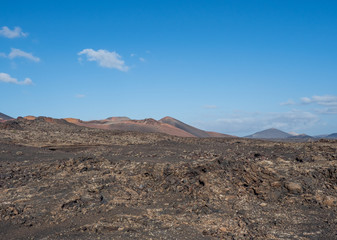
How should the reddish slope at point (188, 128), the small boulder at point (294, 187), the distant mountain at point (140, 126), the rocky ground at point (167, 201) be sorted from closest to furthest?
the rocky ground at point (167, 201) < the small boulder at point (294, 187) < the distant mountain at point (140, 126) < the reddish slope at point (188, 128)

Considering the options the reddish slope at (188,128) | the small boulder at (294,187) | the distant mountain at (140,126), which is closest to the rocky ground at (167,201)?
the small boulder at (294,187)

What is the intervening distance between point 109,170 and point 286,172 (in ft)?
14.0

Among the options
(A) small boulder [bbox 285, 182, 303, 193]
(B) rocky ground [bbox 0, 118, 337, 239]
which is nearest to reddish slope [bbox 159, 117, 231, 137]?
(B) rocky ground [bbox 0, 118, 337, 239]

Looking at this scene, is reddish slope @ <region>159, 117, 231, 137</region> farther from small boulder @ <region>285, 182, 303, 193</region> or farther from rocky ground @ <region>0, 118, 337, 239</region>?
small boulder @ <region>285, 182, 303, 193</region>

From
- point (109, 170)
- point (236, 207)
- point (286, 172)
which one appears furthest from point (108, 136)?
point (236, 207)

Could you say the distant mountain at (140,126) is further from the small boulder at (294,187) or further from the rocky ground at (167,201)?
the small boulder at (294,187)

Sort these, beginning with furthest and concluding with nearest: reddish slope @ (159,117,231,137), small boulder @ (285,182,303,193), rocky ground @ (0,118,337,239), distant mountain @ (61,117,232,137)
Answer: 1. reddish slope @ (159,117,231,137)
2. distant mountain @ (61,117,232,137)
3. small boulder @ (285,182,303,193)
4. rocky ground @ (0,118,337,239)

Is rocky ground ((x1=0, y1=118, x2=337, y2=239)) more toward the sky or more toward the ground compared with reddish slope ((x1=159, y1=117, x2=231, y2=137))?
more toward the ground

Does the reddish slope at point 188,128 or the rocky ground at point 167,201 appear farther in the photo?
the reddish slope at point 188,128

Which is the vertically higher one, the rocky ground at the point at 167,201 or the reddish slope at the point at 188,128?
the reddish slope at the point at 188,128

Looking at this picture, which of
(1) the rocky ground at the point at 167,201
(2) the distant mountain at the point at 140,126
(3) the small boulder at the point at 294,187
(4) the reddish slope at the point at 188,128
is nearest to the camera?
(1) the rocky ground at the point at 167,201

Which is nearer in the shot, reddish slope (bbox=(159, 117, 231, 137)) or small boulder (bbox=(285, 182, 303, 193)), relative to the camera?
small boulder (bbox=(285, 182, 303, 193))

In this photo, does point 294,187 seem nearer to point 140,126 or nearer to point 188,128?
point 140,126

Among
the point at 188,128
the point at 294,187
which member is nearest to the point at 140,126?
the point at 188,128
